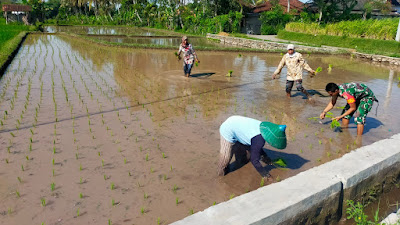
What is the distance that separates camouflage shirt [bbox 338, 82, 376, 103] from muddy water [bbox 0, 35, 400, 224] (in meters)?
0.74

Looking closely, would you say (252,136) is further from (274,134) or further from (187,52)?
(187,52)

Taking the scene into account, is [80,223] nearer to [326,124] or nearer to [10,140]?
[10,140]

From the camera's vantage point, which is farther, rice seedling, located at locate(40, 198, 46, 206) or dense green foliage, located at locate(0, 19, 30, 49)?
dense green foliage, located at locate(0, 19, 30, 49)

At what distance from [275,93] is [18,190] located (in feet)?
20.8

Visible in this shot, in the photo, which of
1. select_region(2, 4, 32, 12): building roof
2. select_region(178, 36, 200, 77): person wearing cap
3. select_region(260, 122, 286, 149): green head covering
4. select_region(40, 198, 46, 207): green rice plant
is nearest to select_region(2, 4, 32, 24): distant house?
select_region(2, 4, 32, 12): building roof

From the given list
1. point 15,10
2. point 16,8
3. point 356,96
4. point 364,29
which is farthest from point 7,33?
point 356,96

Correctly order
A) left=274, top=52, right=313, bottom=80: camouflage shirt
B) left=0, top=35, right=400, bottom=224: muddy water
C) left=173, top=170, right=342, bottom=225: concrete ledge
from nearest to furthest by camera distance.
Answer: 1. left=173, top=170, right=342, bottom=225: concrete ledge
2. left=0, top=35, right=400, bottom=224: muddy water
3. left=274, top=52, right=313, bottom=80: camouflage shirt

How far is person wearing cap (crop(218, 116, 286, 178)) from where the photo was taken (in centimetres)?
313

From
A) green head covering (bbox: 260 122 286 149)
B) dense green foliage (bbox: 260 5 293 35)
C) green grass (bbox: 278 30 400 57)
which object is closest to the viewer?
green head covering (bbox: 260 122 286 149)

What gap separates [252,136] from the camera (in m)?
3.31

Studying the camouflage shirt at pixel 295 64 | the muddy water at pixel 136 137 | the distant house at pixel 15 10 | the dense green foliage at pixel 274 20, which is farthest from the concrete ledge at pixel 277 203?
the distant house at pixel 15 10

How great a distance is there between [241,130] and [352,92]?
244cm

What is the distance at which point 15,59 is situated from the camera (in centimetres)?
1243

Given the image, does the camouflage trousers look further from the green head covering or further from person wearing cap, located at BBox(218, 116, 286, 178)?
the green head covering
